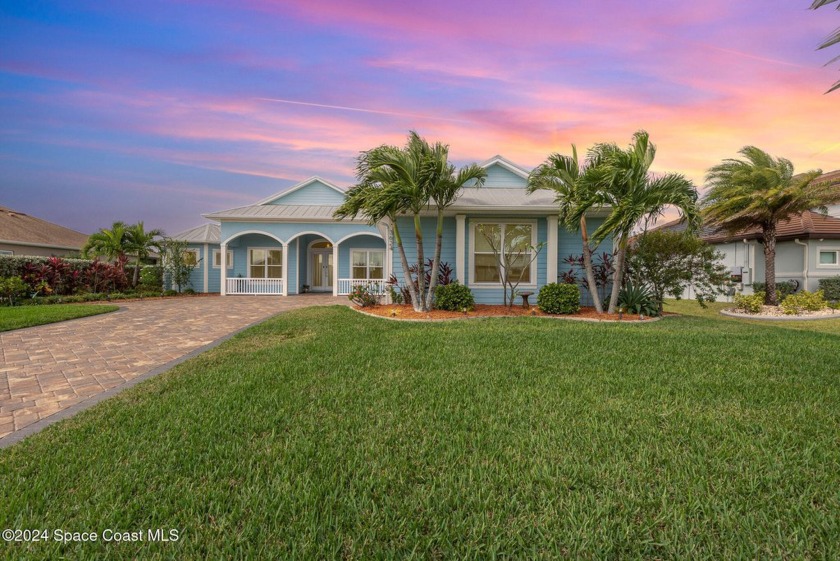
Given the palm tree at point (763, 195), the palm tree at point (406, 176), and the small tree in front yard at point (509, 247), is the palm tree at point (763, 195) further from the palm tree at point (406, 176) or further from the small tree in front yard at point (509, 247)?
the palm tree at point (406, 176)

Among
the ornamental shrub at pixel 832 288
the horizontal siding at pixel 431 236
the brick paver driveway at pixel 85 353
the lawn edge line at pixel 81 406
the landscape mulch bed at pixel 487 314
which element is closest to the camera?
the lawn edge line at pixel 81 406

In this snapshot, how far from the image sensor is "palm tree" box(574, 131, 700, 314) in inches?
348

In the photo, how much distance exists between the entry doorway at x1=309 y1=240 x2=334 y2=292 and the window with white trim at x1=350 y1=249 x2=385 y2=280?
7.29 feet

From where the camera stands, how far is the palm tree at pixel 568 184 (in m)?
9.41

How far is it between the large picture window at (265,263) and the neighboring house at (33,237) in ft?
39.4

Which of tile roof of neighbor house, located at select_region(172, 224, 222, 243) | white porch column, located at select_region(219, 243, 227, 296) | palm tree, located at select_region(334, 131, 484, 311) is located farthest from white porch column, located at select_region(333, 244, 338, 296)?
palm tree, located at select_region(334, 131, 484, 311)

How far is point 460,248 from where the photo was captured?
446 inches

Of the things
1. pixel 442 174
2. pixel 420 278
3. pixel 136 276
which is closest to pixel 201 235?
pixel 136 276

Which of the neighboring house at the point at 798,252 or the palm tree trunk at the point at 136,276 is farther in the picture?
the palm tree trunk at the point at 136,276

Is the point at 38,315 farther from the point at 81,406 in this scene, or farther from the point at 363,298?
the point at 81,406

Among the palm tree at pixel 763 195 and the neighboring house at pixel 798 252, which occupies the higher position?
the palm tree at pixel 763 195

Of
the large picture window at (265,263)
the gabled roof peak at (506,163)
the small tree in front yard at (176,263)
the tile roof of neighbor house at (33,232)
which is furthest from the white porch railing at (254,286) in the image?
the tile roof of neighbor house at (33,232)

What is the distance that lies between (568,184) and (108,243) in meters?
21.4

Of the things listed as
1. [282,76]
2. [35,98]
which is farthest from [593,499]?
[35,98]
